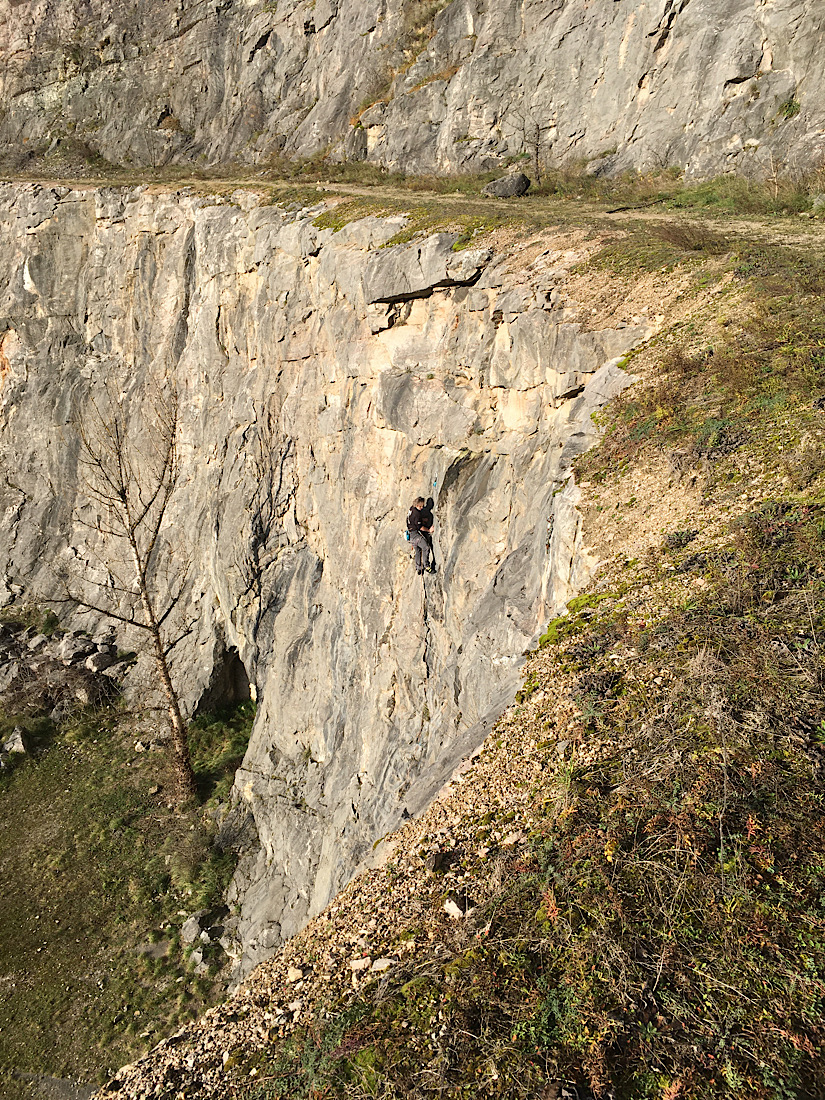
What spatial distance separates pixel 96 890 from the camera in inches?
712

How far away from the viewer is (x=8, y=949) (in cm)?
1653

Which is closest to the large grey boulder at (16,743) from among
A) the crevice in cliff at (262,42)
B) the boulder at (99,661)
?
the boulder at (99,661)

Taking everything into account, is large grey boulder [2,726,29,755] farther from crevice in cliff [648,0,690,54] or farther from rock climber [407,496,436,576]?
crevice in cliff [648,0,690,54]

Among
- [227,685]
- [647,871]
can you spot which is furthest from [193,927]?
[647,871]

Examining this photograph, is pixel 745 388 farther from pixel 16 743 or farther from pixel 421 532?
pixel 16 743

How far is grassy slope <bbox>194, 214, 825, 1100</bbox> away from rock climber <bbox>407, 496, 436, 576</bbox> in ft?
24.6

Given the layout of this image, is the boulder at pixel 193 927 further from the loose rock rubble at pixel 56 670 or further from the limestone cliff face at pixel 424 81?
the limestone cliff face at pixel 424 81

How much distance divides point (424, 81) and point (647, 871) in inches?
1228

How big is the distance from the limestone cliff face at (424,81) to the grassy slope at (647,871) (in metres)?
15.5

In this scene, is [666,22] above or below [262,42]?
below

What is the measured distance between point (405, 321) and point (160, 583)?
53.2 feet

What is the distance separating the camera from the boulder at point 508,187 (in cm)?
2180

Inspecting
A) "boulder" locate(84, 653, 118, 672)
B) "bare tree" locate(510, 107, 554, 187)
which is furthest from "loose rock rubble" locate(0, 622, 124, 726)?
"bare tree" locate(510, 107, 554, 187)

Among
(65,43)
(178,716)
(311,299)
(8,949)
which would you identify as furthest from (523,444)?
(65,43)
